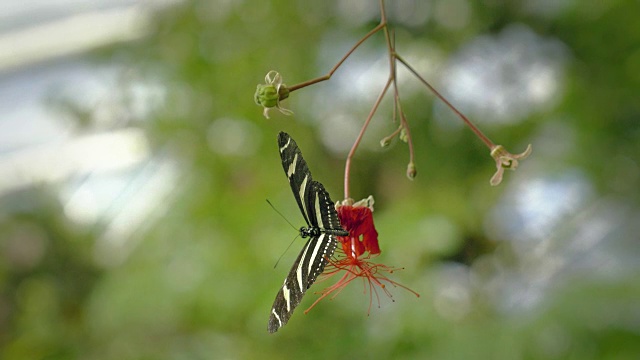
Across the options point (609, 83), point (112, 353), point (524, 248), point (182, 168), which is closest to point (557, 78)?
point (609, 83)

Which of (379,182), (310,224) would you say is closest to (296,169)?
(310,224)

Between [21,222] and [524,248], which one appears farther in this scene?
[21,222]

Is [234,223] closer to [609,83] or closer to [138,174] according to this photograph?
[609,83]

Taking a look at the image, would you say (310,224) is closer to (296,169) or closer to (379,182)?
(296,169)

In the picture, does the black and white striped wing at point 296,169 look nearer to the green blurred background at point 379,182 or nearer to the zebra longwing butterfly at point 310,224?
the zebra longwing butterfly at point 310,224

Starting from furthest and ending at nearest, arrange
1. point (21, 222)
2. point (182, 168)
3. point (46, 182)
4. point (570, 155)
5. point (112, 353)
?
point (46, 182)
point (21, 222)
point (182, 168)
point (112, 353)
point (570, 155)

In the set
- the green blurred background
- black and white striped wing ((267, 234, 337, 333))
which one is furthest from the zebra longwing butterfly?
the green blurred background

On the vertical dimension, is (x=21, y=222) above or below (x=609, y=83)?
below

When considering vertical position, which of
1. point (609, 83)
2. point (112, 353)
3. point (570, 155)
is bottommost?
point (112, 353)
